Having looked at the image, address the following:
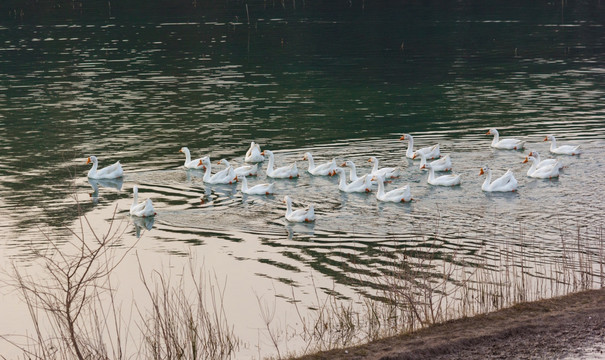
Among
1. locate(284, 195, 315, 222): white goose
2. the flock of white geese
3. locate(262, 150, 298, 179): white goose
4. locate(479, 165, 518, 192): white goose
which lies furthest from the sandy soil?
locate(262, 150, 298, 179): white goose

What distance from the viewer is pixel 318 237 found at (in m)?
22.0

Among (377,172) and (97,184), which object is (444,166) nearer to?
(377,172)

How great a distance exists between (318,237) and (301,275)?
118 inches

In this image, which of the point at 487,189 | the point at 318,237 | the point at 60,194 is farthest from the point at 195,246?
the point at 487,189

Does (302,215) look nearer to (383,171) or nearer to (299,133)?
(383,171)

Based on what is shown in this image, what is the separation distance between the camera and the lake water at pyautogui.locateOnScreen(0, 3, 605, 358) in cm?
2047

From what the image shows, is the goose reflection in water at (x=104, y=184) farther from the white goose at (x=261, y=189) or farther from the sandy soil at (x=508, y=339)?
the sandy soil at (x=508, y=339)

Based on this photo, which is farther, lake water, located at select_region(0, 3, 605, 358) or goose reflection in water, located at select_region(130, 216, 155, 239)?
goose reflection in water, located at select_region(130, 216, 155, 239)

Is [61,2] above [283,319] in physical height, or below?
above

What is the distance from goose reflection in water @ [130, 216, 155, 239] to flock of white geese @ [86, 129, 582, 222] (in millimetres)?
123

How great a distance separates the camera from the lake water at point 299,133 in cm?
2047

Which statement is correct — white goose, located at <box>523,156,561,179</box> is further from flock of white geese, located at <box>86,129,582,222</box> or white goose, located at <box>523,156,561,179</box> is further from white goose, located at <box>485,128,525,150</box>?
white goose, located at <box>485,128,525,150</box>

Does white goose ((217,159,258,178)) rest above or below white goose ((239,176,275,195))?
above

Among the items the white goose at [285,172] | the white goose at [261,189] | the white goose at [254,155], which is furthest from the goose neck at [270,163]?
the white goose at [261,189]
